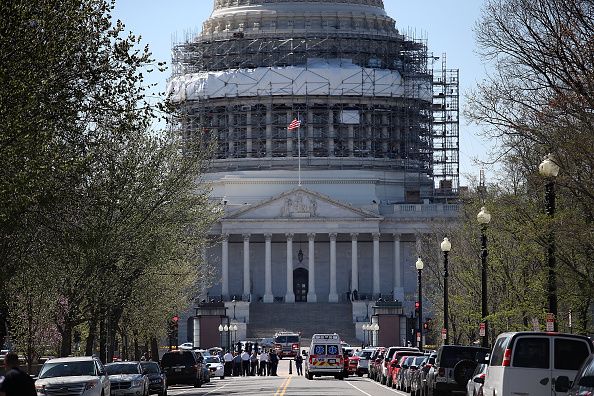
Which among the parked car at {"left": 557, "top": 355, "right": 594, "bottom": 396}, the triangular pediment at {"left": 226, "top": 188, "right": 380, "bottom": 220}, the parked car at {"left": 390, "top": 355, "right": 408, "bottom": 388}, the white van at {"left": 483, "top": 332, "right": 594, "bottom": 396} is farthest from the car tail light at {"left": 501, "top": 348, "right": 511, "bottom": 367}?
the triangular pediment at {"left": 226, "top": 188, "right": 380, "bottom": 220}

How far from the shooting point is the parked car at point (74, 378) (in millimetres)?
46956

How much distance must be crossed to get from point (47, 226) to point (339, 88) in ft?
425

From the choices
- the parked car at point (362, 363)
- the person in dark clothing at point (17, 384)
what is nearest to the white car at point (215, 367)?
the parked car at point (362, 363)

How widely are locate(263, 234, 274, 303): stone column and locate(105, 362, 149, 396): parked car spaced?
109851 mm

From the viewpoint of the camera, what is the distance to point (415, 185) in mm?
179500

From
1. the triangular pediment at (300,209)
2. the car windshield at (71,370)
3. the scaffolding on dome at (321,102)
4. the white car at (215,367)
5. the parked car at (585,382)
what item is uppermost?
the scaffolding on dome at (321,102)

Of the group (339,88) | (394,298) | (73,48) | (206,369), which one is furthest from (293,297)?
(73,48)

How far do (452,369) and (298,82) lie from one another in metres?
126

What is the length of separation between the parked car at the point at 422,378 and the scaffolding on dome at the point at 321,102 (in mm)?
116085

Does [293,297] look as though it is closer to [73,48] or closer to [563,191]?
[563,191]

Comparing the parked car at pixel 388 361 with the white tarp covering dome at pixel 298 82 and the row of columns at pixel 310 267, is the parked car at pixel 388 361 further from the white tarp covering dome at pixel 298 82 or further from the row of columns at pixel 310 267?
the white tarp covering dome at pixel 298 82

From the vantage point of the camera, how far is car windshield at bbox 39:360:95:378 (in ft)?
159

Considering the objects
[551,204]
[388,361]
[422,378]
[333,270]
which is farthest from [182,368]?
[333,270]

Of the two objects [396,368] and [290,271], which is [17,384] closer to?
[396,368]
